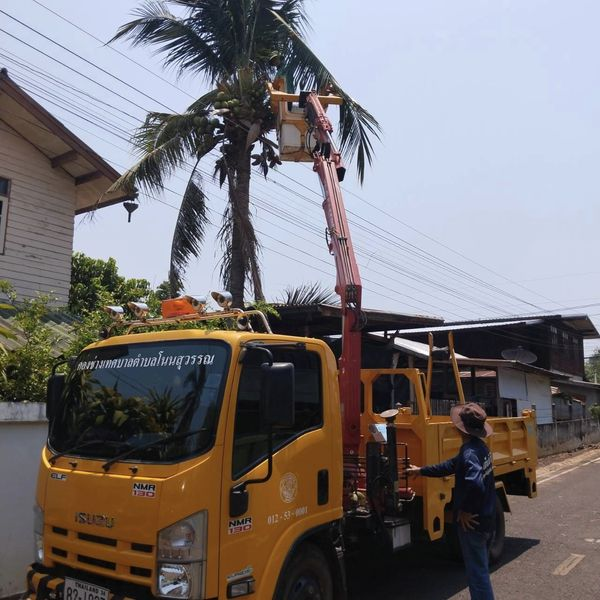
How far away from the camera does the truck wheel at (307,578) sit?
3918 mm

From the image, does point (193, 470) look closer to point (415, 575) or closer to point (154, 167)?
point (415, 575)

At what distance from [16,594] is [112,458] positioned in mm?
2832

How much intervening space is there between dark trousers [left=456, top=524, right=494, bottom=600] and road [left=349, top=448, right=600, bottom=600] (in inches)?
47.4

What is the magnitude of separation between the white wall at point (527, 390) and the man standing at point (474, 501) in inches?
663

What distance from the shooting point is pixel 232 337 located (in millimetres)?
3936

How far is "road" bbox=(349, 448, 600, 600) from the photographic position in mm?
5883

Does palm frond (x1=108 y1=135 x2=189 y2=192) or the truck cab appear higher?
palm frond (x1=108 y1=135 x2=189 y2=192)

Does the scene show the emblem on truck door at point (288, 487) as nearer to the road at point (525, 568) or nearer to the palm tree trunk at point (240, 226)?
the road at point (525, 568)

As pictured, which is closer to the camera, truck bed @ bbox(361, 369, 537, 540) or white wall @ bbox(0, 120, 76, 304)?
truck bed @ bbox(361, 369, 537, 540)

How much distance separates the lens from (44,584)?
380 cm

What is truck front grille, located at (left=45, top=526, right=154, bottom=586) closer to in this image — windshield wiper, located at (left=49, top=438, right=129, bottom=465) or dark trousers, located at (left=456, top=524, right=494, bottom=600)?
windshield wiper, located at (left=49, top=438, right=129, bottom=465)

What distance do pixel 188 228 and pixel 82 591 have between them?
905 cm

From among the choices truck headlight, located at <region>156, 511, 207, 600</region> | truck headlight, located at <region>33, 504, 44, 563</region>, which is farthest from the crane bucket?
truck headlight, located at <region>156, 511, 207, 600</region>

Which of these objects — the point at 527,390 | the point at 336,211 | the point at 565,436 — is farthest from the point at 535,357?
the point at 336,211
